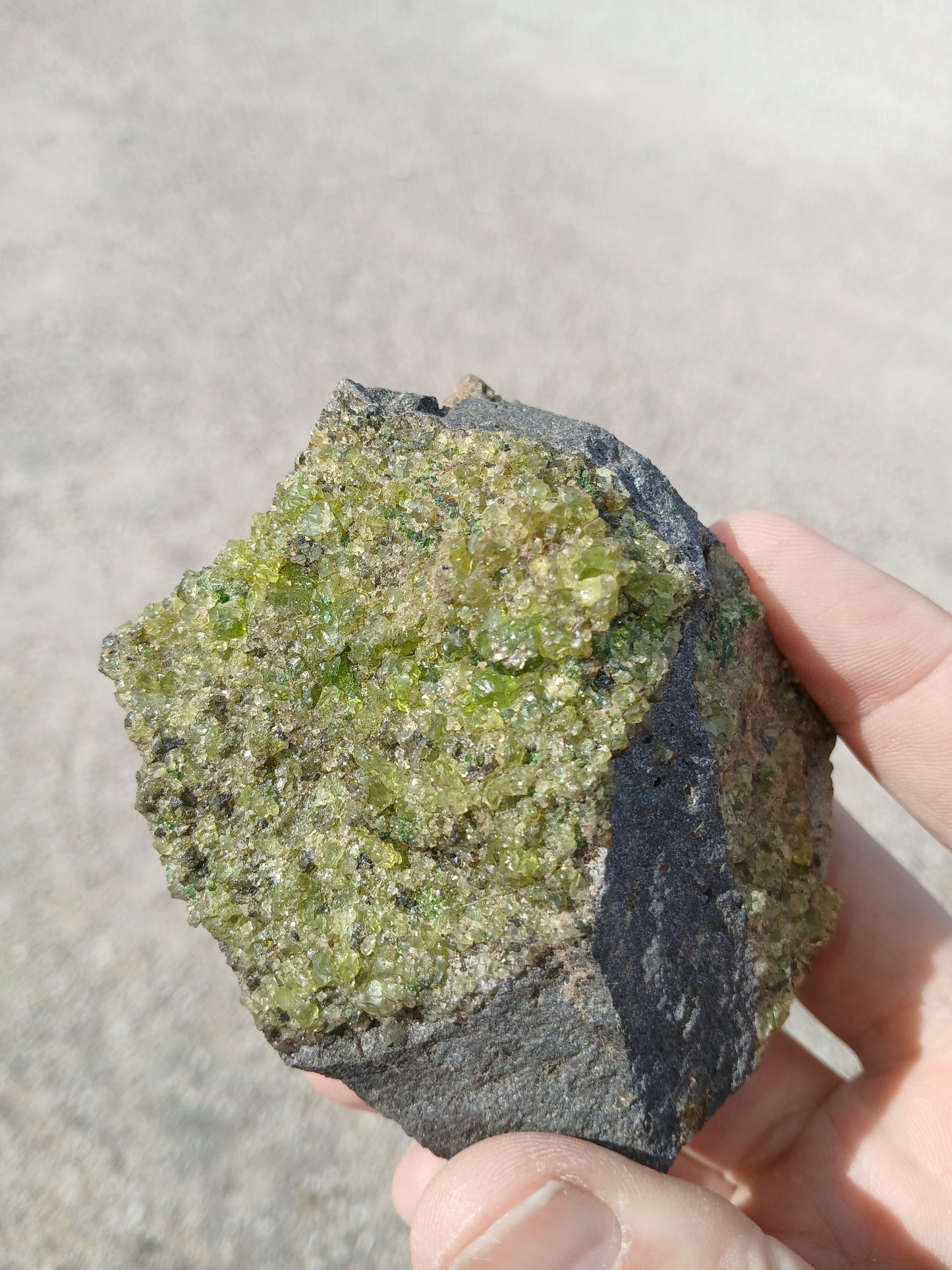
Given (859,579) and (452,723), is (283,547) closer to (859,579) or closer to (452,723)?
(452,723)

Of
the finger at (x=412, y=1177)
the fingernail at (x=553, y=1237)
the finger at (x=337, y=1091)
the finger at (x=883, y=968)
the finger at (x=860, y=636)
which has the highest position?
the finger at (x=860, y=636)

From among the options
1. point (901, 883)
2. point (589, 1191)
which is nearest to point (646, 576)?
point (589, 1191)

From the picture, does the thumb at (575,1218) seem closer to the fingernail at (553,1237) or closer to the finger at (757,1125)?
the fingernail at (553,1237)

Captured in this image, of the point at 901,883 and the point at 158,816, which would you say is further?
the point at 901,883

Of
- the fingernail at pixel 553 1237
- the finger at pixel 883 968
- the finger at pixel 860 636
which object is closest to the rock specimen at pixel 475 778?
the fingernail at pixel 553 1237

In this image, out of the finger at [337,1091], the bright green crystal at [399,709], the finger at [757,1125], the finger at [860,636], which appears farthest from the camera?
the finger at [757,1125]

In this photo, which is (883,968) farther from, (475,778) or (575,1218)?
(475,778)
